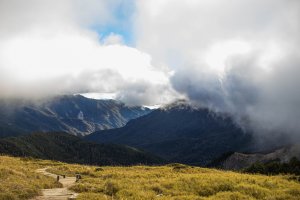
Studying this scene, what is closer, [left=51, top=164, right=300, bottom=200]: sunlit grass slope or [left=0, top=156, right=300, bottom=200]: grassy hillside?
[left=0, top=156, right=300, bottom=200]: grassy hillside

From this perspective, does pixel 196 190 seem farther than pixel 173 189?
No

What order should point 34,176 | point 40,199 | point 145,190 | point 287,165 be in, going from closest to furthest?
point 40,199 → point 145,190 → point 34,176 → point 287,165

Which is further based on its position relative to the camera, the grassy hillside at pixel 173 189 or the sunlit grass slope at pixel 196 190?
the sunlit grass slope at pixel 196 190

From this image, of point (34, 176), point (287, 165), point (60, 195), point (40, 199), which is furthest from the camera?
point (287, 165)

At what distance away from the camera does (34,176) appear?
39656 mm

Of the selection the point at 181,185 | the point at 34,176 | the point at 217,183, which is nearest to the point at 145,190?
the point at 181,185

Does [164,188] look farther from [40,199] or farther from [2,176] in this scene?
[2,176]

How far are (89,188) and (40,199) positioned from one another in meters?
6.03

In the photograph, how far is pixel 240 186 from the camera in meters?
34.0

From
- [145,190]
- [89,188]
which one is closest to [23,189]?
[89,188]

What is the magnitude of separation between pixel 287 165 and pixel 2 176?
48457 mm

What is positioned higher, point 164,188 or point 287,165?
point 287,165

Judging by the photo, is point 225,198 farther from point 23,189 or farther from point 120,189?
point 23,189

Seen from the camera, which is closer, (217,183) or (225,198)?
(225,198)
